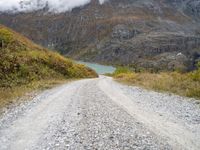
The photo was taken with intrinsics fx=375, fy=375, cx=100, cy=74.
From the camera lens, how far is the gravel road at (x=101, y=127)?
40.9ft

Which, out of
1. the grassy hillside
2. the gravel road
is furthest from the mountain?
the gravel road

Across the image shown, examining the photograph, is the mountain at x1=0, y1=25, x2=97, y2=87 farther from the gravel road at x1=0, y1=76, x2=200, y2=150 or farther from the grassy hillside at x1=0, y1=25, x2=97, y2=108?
the gravel road at x1=0, y1=76, x2=200, y2=150

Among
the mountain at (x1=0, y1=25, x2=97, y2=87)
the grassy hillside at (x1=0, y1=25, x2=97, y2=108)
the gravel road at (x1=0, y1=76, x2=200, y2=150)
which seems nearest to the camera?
the gravel road at (x1=0, y1=76, x2=200, y2=150)

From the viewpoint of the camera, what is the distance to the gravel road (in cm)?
1248

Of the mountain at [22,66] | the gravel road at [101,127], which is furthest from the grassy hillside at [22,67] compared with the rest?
the gravel road at [101,127]

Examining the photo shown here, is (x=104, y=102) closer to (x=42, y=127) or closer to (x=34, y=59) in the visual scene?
(x=42, y=127)

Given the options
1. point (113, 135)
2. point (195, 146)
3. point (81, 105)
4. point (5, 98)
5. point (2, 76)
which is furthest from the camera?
point (2, 76)

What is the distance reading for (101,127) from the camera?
48.2 feet

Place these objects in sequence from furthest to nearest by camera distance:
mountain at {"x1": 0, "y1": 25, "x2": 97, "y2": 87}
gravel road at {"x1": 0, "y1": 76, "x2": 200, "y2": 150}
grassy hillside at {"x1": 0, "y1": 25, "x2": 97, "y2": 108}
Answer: mountain at {"x1": 0, "y1": 25, "x2": 97, "y2": 87} → grassy hillside at {"x1": 0, "y1": 25, "x2": 97, "y2": 108} → gravel road at {"x1": 0, "y1": 76, "x2": 200, "y2": 150}

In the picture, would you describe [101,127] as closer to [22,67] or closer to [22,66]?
[22,67]

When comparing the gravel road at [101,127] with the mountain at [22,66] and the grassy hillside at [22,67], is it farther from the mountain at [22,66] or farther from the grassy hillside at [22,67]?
the mountain at [22,66]

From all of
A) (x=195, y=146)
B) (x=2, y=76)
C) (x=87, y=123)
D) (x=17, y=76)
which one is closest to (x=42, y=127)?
(x=87, y=123)

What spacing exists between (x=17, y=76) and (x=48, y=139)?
31516 mm

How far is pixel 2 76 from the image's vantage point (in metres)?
40.2
